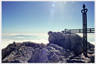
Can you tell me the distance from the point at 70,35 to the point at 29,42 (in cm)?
839

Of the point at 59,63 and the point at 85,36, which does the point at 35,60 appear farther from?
the point at 85,36

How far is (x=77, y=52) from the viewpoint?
41.7ft

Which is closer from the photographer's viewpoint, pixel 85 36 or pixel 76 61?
pixel 76 61

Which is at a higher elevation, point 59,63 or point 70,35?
point 70,35

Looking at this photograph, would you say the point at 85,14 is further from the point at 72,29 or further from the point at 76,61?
the point at 76,61

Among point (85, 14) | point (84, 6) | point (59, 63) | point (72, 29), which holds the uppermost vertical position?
point (84, 6)

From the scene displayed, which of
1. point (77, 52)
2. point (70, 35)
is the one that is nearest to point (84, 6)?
point (70, 35)

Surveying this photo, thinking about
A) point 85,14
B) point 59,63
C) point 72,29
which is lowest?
point 59,63

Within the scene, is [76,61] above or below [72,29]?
below

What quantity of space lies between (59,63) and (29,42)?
7745 millimetres

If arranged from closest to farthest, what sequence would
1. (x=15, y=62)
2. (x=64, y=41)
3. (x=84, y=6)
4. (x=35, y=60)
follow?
(x=15, y=62)
(x=35, y=60)
(x=84, y=6)
(x=64, y=41)

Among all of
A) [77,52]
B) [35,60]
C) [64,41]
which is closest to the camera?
[35,60]

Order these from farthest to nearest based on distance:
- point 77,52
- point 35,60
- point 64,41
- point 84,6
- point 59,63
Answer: point 64,41
point 77,52
point 84,6
point 35,60
point 59,63

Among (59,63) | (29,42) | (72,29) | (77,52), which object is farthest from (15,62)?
(72,29)
